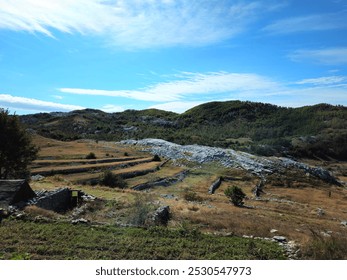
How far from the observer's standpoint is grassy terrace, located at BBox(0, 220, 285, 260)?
12.8 m

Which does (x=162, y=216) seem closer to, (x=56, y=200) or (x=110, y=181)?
(x=56, y=200)

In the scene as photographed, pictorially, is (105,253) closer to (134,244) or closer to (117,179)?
(134,244)

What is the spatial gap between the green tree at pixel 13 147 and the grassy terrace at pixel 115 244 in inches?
833

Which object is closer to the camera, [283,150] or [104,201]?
[104,201]

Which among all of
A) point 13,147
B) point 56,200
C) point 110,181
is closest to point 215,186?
point 110,181

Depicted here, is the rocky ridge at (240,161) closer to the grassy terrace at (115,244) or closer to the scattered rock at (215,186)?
the scattered rock at (215,186)

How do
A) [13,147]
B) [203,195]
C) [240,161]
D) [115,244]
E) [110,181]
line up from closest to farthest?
[115,244] → [13,147] → [203,195] → [110,181] → [240,161]

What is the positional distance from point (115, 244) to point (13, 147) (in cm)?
2657

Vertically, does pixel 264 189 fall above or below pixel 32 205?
below

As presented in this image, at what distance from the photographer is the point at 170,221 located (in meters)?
21.5

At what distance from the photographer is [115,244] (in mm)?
13961

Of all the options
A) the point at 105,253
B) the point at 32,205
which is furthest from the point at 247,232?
the point at 32,205

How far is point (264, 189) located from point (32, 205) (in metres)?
51.3

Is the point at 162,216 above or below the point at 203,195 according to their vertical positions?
above
